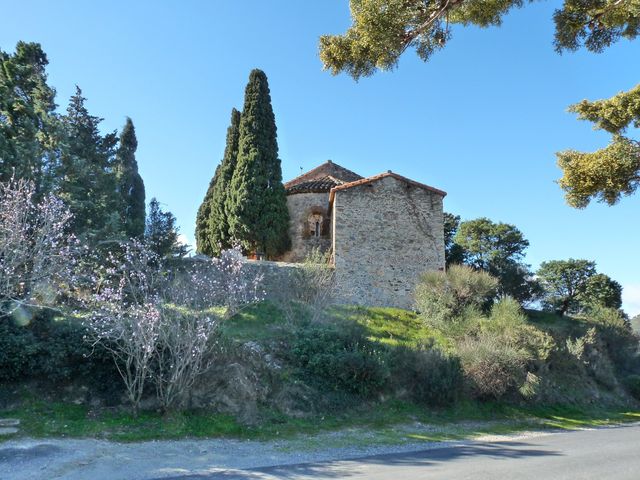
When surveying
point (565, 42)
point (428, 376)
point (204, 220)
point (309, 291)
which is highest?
point (204, 220)

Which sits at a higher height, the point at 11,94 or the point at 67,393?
the point at 11,94

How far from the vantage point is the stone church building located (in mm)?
22406

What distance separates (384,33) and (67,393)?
11323 millimetres

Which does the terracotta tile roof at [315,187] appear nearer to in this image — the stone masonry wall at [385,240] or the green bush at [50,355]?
the stone masonry wall at [385,240]

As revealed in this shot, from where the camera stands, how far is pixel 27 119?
1731cm

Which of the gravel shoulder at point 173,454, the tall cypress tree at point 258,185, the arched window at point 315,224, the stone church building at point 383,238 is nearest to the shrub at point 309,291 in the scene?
the stone church building at point 383,238

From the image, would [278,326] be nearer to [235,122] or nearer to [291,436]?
[291,436]

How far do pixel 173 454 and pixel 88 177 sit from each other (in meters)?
12.1

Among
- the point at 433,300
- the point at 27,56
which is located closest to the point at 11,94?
the point at 27,56

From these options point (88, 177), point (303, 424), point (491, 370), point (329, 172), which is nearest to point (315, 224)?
point (329, 172)

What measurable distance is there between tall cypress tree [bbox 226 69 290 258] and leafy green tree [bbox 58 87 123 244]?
5.97 metres

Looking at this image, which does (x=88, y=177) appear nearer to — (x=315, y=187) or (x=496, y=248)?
(x=315, y=187)

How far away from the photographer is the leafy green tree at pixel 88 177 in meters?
16.7

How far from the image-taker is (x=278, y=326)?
16.5m
